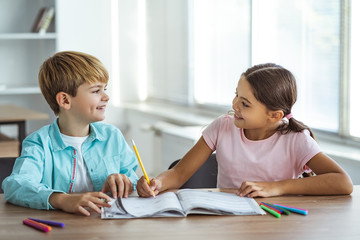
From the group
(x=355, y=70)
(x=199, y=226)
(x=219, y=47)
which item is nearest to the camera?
(x=199, y=226)

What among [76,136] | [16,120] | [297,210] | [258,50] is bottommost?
[16,120]

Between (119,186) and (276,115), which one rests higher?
(276,115)

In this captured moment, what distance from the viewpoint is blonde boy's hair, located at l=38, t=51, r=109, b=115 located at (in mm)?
1783

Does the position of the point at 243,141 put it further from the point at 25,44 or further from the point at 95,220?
the point at 25,44

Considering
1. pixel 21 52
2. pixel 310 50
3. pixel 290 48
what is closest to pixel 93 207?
pixel 310 50

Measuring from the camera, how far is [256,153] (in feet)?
5.85

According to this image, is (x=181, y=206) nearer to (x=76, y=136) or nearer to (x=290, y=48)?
(x=76, y=136)

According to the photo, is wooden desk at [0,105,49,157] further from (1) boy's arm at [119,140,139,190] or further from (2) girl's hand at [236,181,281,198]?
(2) girl's hand at [236,181,281,198]

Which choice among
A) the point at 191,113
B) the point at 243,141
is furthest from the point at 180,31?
the point at 243,141

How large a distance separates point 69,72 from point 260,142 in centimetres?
65

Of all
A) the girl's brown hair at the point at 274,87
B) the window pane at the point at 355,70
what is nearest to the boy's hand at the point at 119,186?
the girl's brown hair at the point at 274,87

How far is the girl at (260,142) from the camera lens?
170 cm

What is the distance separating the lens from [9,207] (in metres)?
1.46

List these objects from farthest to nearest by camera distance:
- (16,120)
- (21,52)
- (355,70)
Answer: (21,52) → (16,120) → (355,70)
